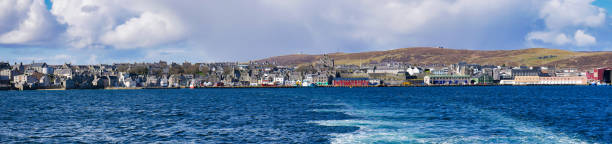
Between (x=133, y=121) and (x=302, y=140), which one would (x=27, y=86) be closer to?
(x=133, y=121)

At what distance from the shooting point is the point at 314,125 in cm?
3906

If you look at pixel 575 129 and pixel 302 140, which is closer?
pixel 302 140

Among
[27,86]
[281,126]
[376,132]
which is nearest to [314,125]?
[281,126]

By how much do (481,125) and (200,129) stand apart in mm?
18459

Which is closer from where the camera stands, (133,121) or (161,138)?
(161,138)

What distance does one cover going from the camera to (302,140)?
3056 centimetres

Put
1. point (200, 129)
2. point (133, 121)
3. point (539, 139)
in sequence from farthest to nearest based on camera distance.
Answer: point (133, 121)
point (200, 129)
point (539, 139)

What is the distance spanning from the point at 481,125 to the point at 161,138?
2064cm

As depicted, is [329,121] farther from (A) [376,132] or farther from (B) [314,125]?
(A) [376,132]

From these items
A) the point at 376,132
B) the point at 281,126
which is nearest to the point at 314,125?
the point at 281,126

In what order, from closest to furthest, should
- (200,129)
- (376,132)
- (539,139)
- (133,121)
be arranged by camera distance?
(539,139)
(376,132)
(200,129)
(133,121)

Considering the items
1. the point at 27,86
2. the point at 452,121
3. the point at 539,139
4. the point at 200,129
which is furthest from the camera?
the point at 27,86

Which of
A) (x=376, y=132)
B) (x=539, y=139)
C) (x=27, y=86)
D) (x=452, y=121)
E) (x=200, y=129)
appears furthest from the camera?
(x=27, y=86)

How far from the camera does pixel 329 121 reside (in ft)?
139
